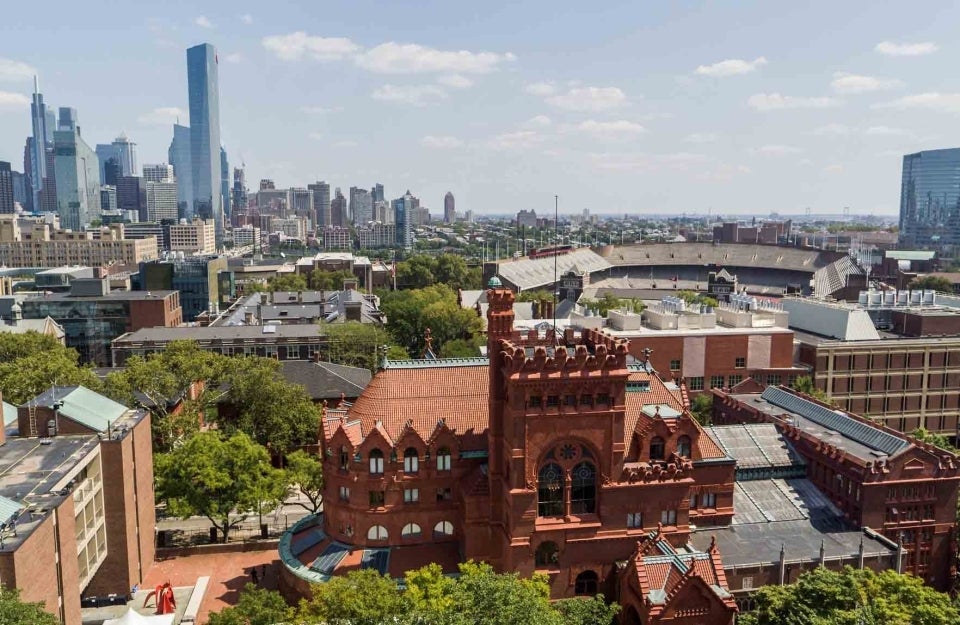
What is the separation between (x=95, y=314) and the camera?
145m

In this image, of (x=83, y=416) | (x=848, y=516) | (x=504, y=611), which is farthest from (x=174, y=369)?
(x=848, y=516)

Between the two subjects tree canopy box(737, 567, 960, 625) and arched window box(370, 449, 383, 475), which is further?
arched window box(370, 449, 383, 475)

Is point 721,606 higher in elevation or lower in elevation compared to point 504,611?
lower

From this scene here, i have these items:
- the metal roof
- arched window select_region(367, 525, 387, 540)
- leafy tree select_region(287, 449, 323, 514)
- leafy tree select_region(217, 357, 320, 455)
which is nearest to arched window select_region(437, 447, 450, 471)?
arched window select_region(367, 525, 387, 540)

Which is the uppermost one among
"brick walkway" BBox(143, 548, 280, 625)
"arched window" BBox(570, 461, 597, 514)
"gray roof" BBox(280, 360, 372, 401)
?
"arched window" BBox(570, 461, 597, 514)

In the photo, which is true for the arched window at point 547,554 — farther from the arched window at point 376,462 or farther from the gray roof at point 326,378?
the gray roof at point 326,378

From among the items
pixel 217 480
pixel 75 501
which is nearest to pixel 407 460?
pixel 217 480

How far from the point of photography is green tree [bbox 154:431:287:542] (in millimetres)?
67938

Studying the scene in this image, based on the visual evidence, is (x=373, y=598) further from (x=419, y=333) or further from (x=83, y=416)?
(x=419, y=333)

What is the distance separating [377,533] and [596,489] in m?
17.5

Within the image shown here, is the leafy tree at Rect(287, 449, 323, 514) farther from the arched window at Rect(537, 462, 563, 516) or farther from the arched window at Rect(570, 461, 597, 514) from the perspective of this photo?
the arched window at Rect(570, 461, 597, 514)

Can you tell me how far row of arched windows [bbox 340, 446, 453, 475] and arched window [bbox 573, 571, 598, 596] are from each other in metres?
12.9

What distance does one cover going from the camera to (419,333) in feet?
490

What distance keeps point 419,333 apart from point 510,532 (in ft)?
323
